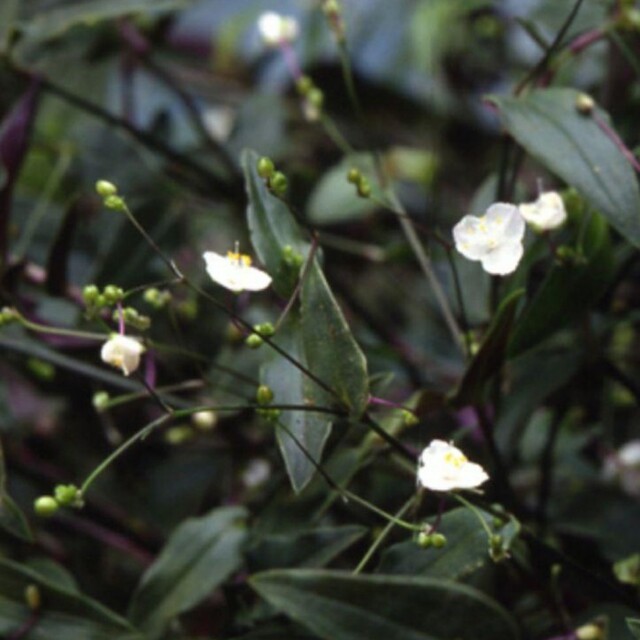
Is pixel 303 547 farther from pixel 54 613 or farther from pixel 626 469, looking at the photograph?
pixel 626 469

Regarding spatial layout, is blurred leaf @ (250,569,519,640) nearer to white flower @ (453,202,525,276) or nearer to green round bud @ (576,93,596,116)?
white flower @ (453,202,525,276)

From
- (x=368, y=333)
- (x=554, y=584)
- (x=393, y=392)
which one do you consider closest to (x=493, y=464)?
(x=554, y=584)

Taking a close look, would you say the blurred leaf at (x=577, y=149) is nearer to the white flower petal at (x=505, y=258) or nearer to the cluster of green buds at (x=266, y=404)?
the white flower petal at (x=505, y=258)

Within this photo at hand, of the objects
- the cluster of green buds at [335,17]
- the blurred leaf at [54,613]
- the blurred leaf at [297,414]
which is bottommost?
the blurred leaf at [54,613]

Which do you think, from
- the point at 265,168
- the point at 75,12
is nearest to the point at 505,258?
the point at 265,168

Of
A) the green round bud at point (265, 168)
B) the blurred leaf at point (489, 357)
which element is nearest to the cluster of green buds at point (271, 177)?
the green round bud at point (265, 168)

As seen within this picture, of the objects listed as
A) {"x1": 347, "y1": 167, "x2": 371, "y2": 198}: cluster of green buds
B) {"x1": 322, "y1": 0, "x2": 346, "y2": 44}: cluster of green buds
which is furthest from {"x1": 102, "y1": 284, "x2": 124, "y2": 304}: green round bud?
{"x1": 322, "y1": 0, "x2": 346, "y2": 44}: cluster of green buds
